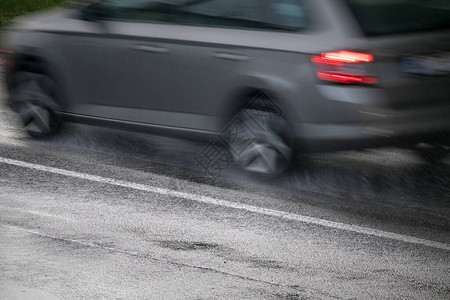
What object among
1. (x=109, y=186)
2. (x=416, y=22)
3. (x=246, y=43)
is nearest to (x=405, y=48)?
(x=416, y=22)

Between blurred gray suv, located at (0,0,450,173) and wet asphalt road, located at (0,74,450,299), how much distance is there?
405 millimetres

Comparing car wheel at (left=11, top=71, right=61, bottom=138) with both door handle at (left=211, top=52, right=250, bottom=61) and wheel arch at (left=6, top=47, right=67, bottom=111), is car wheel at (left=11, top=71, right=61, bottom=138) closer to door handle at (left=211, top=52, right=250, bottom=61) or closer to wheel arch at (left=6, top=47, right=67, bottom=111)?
wheel arch at (left=6, top=47, right=67, bottom=111)

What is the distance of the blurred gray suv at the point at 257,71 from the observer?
7.37 metres

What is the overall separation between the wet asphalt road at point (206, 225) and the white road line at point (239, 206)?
0.05 feet

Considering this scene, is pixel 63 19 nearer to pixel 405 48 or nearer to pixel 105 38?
pixel 105 38

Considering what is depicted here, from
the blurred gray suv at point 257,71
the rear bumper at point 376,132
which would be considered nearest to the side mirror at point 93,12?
the blurred gray suv at point 257,71

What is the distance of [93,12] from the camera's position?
28.7 ft

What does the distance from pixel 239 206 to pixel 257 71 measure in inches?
47.5

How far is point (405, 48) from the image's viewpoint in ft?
24.2

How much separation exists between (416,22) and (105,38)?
273 cm

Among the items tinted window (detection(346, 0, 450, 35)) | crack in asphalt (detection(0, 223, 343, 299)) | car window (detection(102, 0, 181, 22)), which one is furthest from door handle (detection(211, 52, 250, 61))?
crack in asphalt (detection(0, 223, 343, 299))

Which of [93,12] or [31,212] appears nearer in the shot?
[31,212]

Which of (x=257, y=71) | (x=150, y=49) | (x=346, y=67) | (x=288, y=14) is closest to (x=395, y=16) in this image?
(x=346, y=67)

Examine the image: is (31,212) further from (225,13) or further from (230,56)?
(225,13)
